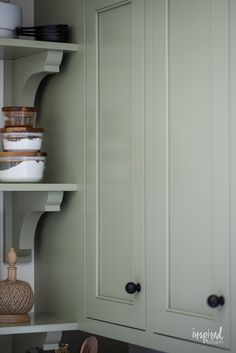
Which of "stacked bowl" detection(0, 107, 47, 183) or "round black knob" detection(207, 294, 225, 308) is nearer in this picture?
"round black knob" detection(207, 294, 225, 308)

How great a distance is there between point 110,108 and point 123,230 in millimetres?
343

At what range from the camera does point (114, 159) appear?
2164 mm

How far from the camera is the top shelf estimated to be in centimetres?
224

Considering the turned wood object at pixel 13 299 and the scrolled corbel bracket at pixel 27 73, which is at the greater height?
the scrolled corbel bracket at pixel 27 73

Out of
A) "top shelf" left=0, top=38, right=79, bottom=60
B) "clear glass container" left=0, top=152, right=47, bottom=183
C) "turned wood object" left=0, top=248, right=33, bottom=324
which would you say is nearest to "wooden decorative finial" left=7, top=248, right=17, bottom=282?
"turned wood object" left=0, top=248, right=33, bottom=324

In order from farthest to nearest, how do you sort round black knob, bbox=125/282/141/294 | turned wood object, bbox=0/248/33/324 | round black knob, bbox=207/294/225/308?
1. turned wood object, bbox=0/248/33/324
2. round black knob, bbox=125/282/141/294
3. round black knob, bbox=207/294/225/308

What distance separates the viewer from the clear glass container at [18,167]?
228 centimetres

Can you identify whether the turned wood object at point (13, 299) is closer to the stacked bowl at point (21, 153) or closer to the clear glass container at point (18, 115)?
the stacked bowl at point (21, 153)

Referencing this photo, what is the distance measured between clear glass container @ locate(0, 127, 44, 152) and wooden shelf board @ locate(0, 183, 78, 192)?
4.9 inches

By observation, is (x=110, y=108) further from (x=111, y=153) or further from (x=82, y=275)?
(x=82, y=275)

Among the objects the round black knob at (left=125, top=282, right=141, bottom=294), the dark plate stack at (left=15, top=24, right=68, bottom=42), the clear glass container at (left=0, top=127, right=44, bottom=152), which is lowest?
the round black knob at (left=125, top=282, right=141, bottom=294)

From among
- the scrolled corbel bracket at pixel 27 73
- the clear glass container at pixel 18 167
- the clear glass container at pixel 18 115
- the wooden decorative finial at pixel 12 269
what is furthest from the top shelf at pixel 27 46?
the wooden decorative finial at pixel 12 269

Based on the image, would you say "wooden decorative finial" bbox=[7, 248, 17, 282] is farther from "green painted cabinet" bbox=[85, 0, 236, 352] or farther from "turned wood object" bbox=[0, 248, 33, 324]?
"green painted cabinet" bbox=[85, 0, 236, 352]

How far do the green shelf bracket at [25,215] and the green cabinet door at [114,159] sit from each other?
0.13 m
